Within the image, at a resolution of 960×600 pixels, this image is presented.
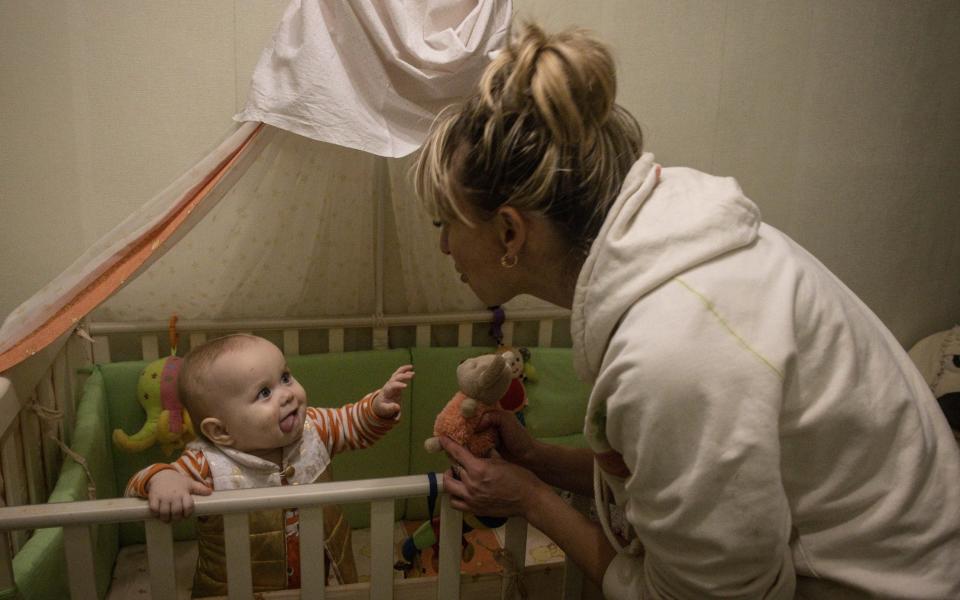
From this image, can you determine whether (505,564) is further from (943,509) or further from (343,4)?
(343,4)

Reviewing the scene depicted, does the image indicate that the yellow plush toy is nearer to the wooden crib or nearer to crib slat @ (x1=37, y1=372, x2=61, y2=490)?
the wooden crib

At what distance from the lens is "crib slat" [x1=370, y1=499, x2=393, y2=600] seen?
1.04 metres

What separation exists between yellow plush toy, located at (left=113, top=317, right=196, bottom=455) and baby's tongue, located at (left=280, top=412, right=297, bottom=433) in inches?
19.0

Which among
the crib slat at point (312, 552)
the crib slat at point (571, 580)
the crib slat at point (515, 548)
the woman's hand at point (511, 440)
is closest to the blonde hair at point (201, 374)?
the crib slat at point (312, 552)

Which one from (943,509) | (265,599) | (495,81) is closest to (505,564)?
(265,599)

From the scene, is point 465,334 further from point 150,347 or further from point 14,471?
point 14,471

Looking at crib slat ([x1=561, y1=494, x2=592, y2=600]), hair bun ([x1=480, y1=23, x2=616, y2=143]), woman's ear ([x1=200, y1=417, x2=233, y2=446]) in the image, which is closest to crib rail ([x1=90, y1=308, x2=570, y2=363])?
woman's ear ([x1=200, y1=417, x2=233, y2=446])

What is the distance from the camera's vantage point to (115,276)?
1.23 metres

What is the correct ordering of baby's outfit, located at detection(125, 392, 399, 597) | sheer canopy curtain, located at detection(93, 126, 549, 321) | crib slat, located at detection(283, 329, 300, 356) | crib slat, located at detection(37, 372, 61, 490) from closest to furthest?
baby's outfit, located at detection(125, 392, 399, 597)
crib slat, located at detection(37, 372, 61, 490)
sheer canopy curtain, located at detection(93, 126, 549, 321)
crib slat, located at detection(283, 329, 300, 356)

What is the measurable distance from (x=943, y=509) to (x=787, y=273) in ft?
1.12

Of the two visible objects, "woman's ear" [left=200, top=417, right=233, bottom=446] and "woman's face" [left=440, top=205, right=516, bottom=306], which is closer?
"woman's face" [left=440, top=205, right=516, bottom=306]

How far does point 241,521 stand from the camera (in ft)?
3.28

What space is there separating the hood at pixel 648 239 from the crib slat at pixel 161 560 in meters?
0.64

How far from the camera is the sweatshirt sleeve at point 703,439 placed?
2.28ft
